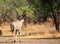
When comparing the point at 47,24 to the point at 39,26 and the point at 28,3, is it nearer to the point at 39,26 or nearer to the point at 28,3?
the point at 39,26

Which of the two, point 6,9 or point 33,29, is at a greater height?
point 6,9

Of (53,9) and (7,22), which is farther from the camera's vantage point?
(7,22)

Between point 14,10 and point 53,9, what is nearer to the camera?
point 53,9

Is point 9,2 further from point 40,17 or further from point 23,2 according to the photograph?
point 40,17

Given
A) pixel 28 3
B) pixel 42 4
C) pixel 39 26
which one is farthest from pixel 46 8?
pixel 39 26

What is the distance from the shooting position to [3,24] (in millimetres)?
26281

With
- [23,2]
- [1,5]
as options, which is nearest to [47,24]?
[23,2]

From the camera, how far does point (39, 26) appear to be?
2547 cm

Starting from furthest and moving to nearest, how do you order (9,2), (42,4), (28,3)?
(9,2)
(28,3)
(42,4)

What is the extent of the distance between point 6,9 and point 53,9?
242 inches

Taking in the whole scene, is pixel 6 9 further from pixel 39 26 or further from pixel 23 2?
pixel 39 26

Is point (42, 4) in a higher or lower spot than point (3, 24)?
higher

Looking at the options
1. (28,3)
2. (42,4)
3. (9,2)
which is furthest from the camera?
(9,2)

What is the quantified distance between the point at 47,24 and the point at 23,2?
3.56 meters
